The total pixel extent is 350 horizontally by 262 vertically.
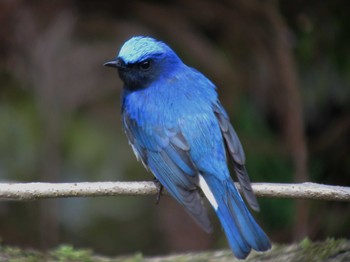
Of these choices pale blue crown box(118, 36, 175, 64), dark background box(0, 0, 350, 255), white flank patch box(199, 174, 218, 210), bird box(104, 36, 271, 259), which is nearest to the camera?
bird box(104, 36, 271, 259)

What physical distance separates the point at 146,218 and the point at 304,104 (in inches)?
75.1

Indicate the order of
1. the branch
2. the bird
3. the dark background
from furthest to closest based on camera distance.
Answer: the dark background → the bird → the branch

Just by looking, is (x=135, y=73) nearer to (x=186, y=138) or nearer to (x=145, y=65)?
(x=145, y=65)

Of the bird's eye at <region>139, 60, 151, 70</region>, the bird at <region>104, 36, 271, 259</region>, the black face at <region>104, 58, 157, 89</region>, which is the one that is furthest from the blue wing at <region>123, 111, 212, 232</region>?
the bird's eye at <region>139, 60, 151, 70</region>

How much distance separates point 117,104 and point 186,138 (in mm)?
3736

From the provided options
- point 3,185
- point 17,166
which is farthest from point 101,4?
point 3,185

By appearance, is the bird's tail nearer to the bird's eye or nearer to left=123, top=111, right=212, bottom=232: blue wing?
left=123, top=111, right=212, bottom=232: blue wing

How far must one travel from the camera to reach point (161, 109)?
194 inches

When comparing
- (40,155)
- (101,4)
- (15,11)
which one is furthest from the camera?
(101,4)

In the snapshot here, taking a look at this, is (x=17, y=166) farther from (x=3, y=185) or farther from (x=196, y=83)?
(x=3, y=185)

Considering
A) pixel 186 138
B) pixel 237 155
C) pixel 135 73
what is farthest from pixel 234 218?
pixel 135 73

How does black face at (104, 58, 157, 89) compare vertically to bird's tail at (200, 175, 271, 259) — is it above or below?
above

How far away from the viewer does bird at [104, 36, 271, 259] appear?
14.2 ft

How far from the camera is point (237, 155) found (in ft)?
15.4
